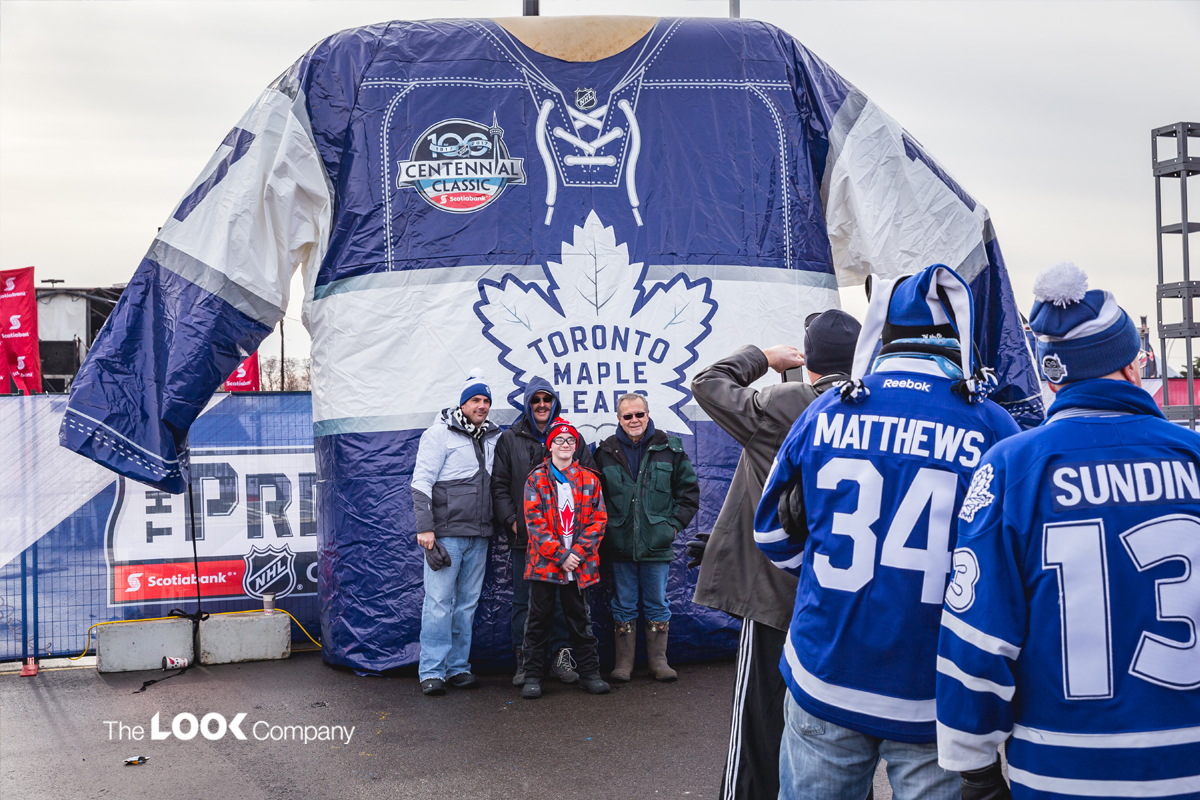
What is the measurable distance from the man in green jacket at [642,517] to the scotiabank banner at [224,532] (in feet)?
8.34

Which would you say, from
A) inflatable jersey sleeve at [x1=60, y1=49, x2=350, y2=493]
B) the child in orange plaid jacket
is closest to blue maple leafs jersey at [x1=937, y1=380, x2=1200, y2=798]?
the child in orange plaid jacket

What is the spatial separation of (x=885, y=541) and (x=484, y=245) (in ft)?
15.5

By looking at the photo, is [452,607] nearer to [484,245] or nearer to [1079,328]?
[484,245]

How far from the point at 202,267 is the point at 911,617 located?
554 cm

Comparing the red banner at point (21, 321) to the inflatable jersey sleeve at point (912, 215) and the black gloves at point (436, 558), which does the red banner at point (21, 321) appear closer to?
the black gloves at point (436, 558)

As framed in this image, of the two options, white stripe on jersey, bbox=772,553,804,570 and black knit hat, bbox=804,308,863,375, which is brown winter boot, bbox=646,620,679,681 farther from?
white stripe on jersey, bbox=772,553,804,570

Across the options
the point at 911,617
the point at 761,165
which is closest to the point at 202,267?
the point at 761,165

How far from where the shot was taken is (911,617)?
223 centimetres

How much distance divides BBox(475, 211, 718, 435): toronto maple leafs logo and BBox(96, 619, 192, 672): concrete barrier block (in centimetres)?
293

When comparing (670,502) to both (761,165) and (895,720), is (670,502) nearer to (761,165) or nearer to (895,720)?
(761,165)

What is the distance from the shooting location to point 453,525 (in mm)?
6215

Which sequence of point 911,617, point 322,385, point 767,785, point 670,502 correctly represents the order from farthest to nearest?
point 322,385 < point 670,502 < point 767,785 < point 911,617

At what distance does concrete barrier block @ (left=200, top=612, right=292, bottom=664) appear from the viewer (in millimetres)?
7066

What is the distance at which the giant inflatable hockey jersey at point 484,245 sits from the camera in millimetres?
6508
